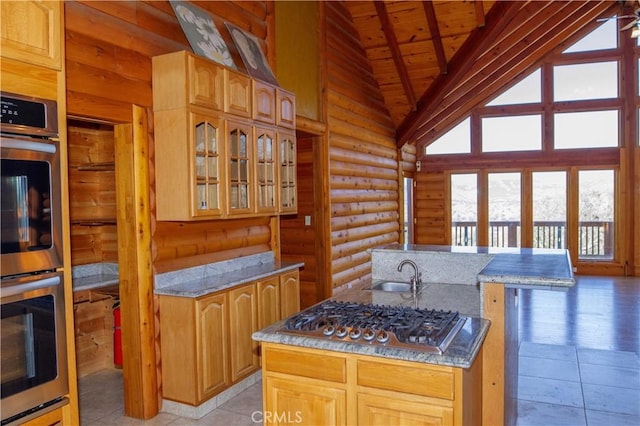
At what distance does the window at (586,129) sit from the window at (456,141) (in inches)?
64.2

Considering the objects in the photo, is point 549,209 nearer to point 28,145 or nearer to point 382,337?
point 382,337

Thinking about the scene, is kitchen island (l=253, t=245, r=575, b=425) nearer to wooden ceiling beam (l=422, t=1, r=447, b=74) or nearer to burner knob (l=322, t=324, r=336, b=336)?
burner knob (l=322, t=324, r=336, b=336)

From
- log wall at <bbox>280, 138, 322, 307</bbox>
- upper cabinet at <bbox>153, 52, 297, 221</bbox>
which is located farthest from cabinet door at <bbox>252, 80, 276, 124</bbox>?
log wall at <bbox>280, 138, 322, 307</bbox>

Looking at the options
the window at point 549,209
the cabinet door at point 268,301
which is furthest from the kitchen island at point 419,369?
the window at point 549,209

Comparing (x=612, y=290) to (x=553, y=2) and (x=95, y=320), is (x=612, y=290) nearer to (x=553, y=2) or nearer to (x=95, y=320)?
(x=553, y=2)

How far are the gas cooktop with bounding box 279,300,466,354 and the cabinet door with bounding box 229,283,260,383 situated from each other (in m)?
1.16

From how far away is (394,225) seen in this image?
8.54 metres

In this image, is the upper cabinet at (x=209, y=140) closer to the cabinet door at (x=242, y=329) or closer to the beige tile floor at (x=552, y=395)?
the cabinet door at (x=242, y=329)

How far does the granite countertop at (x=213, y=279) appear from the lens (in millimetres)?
3260

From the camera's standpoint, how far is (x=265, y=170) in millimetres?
3945

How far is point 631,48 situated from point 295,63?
7031 mm

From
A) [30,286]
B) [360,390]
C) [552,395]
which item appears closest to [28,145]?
[30,286]

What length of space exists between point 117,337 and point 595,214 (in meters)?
8.64

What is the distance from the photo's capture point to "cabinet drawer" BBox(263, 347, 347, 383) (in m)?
2.10
